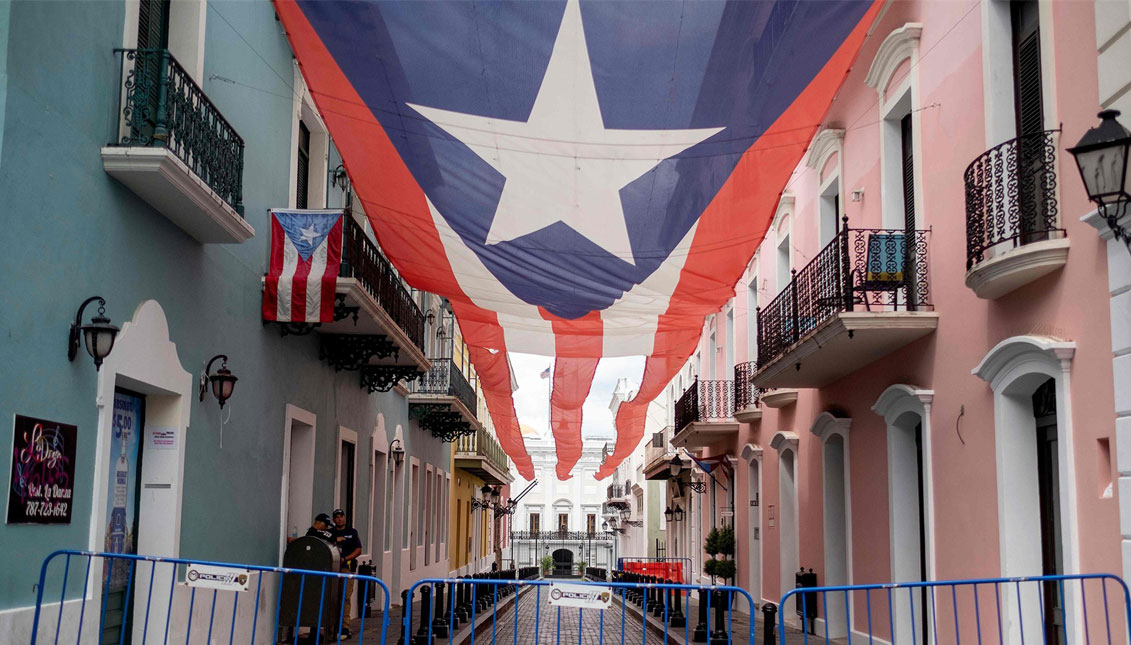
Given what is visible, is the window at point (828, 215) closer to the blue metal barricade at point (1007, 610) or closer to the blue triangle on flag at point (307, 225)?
the blue metal barricade at point (1007, 610)

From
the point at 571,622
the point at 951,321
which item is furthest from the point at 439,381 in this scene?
the point at 951,321

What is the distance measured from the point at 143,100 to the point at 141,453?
3.29 meters

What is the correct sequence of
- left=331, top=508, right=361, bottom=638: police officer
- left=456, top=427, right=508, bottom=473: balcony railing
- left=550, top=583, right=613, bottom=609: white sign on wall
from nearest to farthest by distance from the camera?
left=550, top=583, right=613, bottom=609: white sign on wall < left=331, top=508, right=361, bottom=638: police officer < left=456, top=427, right=508, bottom=473: balcony railing

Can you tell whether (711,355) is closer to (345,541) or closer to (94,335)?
(345,541)

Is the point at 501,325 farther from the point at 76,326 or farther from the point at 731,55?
the point at 731,55

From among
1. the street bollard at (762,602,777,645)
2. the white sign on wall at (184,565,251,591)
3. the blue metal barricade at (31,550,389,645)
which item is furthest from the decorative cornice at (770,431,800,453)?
the white sign on wall at (184,565,251,591)

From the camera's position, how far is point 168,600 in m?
9.84

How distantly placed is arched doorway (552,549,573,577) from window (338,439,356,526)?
69.5 metres

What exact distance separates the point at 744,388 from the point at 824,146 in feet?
22.7

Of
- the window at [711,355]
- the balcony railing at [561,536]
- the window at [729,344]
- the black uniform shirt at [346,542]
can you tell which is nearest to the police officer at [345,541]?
Result: the black uniform shirt at [346,542]

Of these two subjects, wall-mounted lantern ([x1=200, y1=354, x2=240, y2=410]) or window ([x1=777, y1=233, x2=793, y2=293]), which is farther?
window ([x1=777, y1=233, x2=793, y2=293])

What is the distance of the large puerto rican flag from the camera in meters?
6.21

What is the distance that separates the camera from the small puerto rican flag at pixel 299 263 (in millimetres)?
12484

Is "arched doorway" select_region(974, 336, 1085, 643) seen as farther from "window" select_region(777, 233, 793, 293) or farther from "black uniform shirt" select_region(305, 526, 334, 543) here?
"window" select_region(777, 233, 793, 293)
